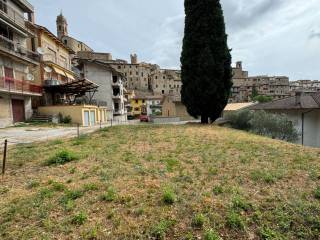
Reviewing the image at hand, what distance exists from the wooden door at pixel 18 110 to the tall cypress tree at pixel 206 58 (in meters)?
17.6

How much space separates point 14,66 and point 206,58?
19.7 metres

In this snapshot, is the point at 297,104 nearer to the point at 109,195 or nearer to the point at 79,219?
the point at 109,195

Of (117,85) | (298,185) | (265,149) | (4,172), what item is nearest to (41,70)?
(117,85)

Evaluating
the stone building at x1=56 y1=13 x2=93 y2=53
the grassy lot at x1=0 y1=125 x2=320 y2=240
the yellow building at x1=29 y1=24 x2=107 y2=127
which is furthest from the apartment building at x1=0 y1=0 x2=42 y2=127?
the stone building at x1=56 y1=13 x2=93 y2=53

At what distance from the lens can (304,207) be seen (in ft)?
15.1

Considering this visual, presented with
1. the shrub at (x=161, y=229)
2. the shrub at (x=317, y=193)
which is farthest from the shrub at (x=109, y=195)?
the shrub at (x=317, y=193)

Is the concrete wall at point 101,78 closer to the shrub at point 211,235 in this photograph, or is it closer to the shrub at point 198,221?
the shrub at point 198,221

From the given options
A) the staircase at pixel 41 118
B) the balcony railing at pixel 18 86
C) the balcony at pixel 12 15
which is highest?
the balcony at pixel 12 15

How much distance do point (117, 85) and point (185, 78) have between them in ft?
101

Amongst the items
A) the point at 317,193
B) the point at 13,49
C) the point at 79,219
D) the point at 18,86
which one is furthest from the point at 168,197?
the point at 13,49

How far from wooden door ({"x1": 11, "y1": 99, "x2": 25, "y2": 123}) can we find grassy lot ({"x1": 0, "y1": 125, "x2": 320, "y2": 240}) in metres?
18.5

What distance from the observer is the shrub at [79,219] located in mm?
4137

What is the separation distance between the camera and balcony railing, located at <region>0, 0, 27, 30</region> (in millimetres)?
23334

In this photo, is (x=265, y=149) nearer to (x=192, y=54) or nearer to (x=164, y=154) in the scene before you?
(x=164, y=154)
